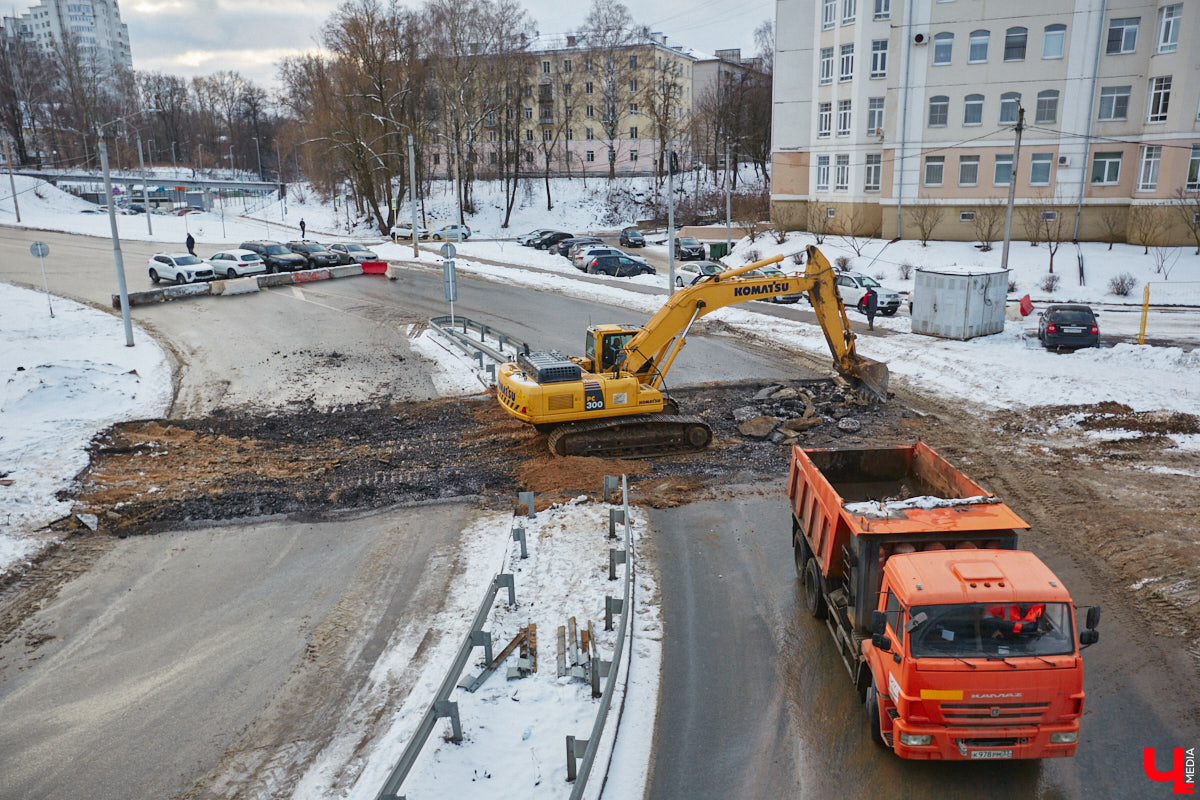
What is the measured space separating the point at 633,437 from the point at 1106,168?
35070 mm

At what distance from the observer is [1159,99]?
1508 inches

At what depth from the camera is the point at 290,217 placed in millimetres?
75375

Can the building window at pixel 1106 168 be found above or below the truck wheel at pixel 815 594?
above

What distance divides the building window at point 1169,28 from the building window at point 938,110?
908cm

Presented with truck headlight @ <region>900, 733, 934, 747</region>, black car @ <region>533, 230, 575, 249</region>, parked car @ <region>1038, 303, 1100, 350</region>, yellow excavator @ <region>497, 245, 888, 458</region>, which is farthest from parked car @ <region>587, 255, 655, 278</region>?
truck headlight @ <region>900, 733, 934, 747</region>

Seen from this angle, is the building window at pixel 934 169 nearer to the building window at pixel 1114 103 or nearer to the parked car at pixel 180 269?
the building window at pixel 1114 103

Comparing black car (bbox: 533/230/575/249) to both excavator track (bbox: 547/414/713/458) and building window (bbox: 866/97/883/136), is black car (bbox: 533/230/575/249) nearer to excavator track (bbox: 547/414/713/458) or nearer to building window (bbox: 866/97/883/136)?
building window (bbox: 866/97/883/136)

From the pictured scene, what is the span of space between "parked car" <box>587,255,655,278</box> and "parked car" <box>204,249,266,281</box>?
15819 mm

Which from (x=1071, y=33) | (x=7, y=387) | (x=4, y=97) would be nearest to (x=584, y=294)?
(x=7, y=387)

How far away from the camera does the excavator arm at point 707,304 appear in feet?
56.0

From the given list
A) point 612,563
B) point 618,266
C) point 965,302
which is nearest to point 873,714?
point 612,563

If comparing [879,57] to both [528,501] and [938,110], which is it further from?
[528,501]

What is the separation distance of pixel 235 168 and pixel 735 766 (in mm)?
124654

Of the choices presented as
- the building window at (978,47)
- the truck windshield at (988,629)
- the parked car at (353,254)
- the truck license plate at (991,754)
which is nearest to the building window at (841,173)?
the building window at (978,47)
